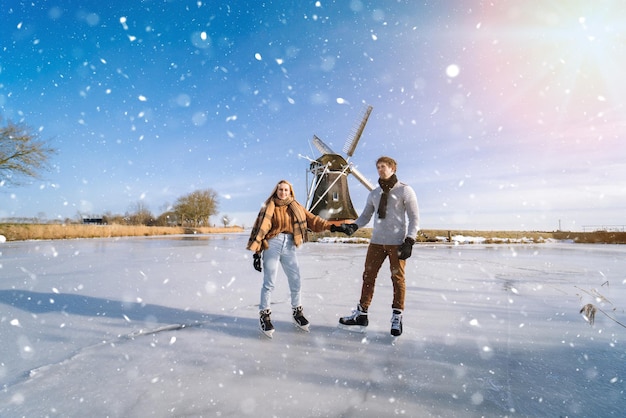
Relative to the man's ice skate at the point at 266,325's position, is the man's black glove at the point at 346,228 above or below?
above

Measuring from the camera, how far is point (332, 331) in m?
2.73

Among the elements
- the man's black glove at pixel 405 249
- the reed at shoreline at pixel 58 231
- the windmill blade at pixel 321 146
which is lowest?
the reed at shoreline at pixel 58 231

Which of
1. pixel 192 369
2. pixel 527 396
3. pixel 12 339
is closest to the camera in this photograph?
pixel 527 396

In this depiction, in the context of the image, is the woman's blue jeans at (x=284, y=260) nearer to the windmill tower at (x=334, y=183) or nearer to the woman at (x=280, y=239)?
the woman at (x=280, y=239)

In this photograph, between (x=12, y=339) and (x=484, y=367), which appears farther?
(x=12, y=339)

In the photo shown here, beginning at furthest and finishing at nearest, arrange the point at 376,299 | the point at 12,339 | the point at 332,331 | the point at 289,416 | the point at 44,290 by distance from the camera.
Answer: the point at 44,290
the point at 376,299
the point at 332,331
the point at 12,339
the point at 289,416

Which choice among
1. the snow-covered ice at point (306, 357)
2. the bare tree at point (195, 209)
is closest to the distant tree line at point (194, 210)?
the bare tree at point (195, 209)

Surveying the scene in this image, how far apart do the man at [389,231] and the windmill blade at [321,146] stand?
20.4 metres

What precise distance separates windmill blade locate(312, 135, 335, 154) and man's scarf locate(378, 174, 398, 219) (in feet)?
67.0

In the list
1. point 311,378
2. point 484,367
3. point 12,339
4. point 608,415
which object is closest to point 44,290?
point 12,339

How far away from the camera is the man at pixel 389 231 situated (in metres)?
2.92

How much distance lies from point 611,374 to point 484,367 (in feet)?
2.34

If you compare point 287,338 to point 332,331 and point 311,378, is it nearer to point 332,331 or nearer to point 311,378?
point 332,331

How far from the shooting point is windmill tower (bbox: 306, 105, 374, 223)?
21938 mm
